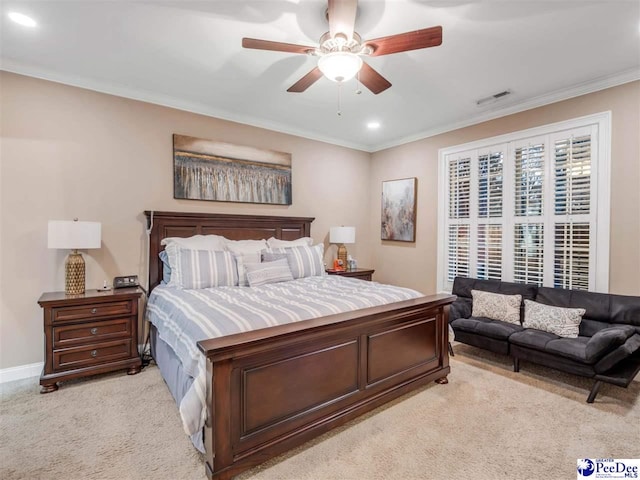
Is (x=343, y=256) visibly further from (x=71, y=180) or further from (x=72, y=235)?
(x=71, y=180)

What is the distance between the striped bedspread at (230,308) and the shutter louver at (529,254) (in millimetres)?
1805

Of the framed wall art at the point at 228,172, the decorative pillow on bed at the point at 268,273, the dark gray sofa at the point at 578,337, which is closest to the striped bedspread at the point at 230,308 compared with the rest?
the decorative pillow on bed at the point at 268,273

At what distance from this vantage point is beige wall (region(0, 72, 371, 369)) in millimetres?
2918

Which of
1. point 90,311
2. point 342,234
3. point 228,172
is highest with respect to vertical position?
point 228,172

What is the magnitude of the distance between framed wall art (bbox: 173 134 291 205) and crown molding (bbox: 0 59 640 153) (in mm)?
358

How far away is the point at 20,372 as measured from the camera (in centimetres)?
296

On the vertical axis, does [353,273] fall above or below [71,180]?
below

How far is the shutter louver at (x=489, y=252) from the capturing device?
157 inches

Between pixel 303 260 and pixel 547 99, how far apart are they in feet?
10.8

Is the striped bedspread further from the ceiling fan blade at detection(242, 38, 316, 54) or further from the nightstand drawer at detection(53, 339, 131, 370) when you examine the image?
the ceiling fan blade at detection(242, 38, 316, 54)

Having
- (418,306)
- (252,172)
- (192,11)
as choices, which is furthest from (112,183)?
(418,306)

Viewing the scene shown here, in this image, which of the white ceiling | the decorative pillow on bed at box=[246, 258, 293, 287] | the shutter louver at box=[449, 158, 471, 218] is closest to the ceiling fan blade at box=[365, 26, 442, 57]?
the white ceiling

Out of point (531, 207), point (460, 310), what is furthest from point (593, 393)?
point (531, 207)

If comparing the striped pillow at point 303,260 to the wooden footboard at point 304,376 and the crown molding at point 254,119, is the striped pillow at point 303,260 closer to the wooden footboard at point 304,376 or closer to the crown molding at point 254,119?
the wooden footboard at point 304,376
